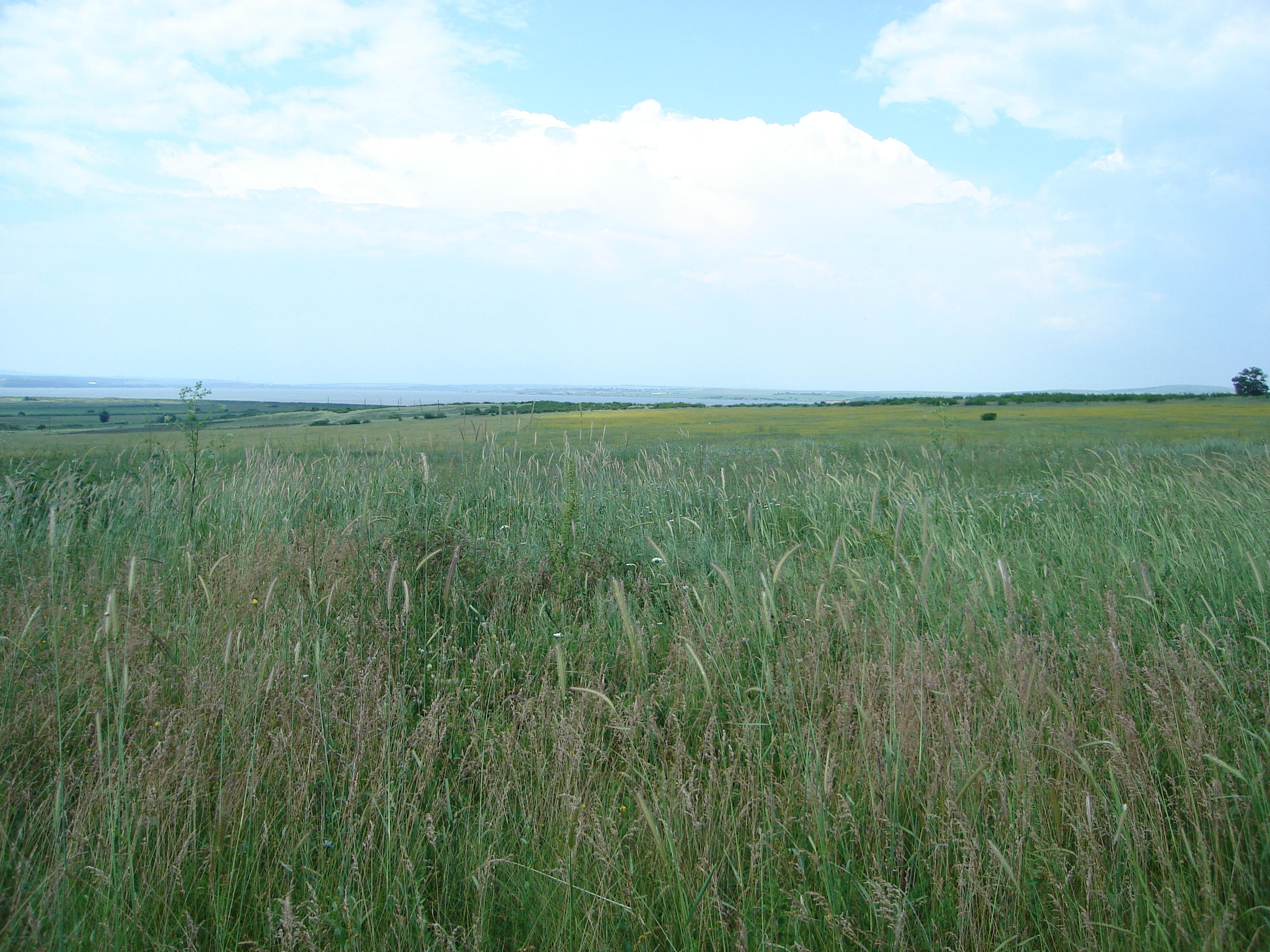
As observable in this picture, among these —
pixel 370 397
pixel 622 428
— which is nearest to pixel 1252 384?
pixel 622 428

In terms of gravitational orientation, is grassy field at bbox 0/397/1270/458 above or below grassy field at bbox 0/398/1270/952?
above

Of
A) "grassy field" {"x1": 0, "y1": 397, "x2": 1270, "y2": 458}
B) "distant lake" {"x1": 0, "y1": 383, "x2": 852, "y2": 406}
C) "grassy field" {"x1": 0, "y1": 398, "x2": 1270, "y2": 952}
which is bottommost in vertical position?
"grassy field" {"x1": 0, "y1": 398, "x2": 1270, "y2": 952}

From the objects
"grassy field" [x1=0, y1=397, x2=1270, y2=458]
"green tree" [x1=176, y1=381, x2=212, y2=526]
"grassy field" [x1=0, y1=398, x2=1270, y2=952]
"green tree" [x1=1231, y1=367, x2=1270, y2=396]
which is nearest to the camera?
"grassy field" [x1=0, y1=398, x2=1270, y2=952]

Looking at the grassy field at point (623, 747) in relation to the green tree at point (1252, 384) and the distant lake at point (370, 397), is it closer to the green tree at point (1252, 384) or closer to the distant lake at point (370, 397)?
the distant lake at point (370, 397)

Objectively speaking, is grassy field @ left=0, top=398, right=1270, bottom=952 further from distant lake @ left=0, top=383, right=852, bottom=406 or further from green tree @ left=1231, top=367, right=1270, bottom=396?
green tree @ left=1231, top=367, right=1270, bottom=396

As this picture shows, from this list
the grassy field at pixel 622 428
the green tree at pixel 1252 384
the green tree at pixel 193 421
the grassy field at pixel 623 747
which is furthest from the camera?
the green tree at pixel 1252 384

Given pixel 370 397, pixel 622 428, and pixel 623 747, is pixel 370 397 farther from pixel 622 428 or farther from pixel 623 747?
pixel 623 747

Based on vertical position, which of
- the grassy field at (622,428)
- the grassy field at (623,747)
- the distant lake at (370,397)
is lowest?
the grassy field at (623,747)

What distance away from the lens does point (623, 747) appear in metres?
2.40

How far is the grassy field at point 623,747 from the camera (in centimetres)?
174

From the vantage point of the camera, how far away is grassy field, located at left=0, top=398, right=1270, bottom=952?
1.74m

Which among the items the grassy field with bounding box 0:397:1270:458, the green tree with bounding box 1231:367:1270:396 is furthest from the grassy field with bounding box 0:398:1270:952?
the green tree with bounding box 1231:367:1270:396

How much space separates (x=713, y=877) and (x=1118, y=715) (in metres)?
1.59

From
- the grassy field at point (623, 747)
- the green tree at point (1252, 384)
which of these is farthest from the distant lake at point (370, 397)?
the green tree at point (1252, 384)
